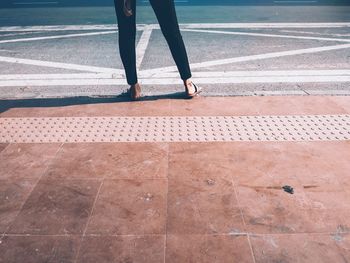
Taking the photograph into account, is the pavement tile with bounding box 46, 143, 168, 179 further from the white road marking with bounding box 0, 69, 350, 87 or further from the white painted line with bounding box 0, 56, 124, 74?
the white painted line with bounding box 0, 56, 124, 74

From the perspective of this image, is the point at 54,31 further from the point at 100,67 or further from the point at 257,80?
the point at 257,80

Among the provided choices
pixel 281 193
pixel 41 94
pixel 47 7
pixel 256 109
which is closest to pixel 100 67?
pixel 41 94

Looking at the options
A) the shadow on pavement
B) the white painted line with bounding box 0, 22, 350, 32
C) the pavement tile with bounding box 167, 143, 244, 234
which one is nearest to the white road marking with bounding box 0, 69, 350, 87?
the shadow on pavement

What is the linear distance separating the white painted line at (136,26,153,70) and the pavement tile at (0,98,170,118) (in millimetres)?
1825

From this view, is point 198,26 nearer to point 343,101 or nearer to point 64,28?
point 64,28

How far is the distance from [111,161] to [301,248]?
157 cm

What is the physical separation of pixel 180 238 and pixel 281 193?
83cm

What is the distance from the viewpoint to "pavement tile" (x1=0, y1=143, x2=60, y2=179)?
2.66 metres

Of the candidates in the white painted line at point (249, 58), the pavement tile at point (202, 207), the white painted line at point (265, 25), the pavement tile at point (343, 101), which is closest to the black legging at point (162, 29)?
the white painted line at point (249, 58)

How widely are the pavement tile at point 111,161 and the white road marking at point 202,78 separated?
6.96 feet

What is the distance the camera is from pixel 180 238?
2010 mm

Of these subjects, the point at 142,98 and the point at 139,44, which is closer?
the point at 142,98

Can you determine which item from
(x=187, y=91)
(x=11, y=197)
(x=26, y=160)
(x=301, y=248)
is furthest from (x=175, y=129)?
(x=301, y=248)

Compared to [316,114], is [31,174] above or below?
above
